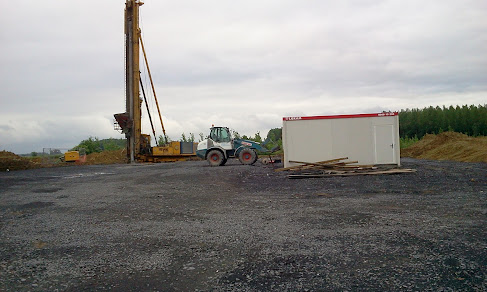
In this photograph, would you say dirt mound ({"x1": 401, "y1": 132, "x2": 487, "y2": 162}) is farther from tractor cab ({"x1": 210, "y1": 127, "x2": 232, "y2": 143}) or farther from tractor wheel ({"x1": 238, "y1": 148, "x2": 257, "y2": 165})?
tractor cab ({"x1": 210, "y1": 127, "x2": 232, "y2": 143})

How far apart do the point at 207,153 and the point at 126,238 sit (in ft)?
58.6

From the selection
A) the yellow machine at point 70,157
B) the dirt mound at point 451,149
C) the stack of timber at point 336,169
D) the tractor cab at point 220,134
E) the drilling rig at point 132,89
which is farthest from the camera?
the yellow machine at point 70,157

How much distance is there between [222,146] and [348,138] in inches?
321

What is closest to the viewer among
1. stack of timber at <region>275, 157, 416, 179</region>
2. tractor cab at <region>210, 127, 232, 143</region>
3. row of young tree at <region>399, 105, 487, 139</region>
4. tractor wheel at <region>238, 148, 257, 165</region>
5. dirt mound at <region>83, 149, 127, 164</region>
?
stack of timber at <region>275, 157, 416, 179</region>

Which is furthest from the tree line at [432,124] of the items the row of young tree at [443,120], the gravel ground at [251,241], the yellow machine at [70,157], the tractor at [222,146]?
the gravel ground at [251,241]

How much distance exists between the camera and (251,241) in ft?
20.0

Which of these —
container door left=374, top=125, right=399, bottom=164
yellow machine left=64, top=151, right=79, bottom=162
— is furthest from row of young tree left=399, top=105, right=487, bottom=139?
yellow machine left=64, top=151, right=79, bottom=162

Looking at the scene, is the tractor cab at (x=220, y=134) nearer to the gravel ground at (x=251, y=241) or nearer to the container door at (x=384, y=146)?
the container door at (x=384, y=146)

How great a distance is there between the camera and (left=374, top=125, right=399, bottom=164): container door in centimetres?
1922

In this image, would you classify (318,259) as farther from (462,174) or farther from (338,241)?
(462,174)

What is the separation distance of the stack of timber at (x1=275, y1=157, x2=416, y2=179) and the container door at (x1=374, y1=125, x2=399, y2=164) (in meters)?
0.39

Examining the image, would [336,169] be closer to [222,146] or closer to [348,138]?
[348,138]

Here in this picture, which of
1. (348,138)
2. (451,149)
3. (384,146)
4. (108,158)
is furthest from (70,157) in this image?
(451,149)

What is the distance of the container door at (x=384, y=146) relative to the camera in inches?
757
